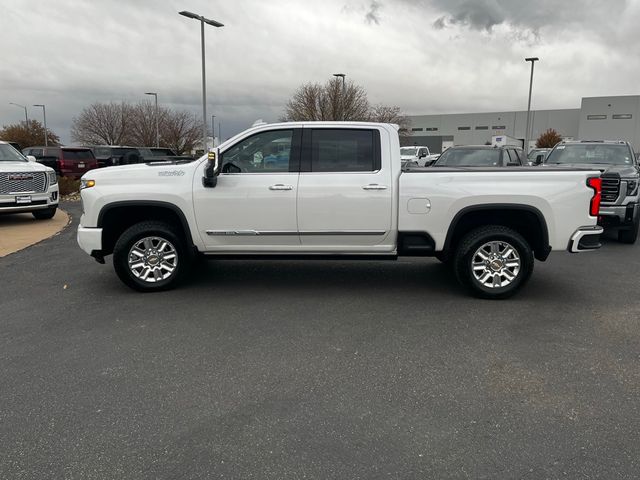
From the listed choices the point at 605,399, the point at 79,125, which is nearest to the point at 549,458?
the point at 605,399

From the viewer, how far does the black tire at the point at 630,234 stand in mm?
9172

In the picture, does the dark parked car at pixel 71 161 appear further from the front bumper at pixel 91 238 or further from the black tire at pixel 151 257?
the black tire at pixel 151 257

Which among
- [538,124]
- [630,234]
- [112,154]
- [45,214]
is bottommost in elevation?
[45,214]

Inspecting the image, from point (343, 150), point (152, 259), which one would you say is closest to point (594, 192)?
point (343, 150)

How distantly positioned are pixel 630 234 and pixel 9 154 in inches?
537

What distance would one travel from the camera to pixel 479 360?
4.12 m

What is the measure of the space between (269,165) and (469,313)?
270 centimetres

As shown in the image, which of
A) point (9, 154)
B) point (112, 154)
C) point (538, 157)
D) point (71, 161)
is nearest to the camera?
point (9, 154)

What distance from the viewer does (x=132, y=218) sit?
6.09 meters

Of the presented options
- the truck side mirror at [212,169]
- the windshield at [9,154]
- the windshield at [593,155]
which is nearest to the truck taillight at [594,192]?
the truck side mirror at [212,169]

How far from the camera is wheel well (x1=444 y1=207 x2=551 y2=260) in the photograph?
554 centimetres

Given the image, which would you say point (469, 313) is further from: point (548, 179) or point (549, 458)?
point (549, 458)

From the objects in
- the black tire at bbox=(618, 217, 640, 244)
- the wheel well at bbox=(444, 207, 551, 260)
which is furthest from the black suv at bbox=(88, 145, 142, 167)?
the wheel well at bbox=(444, 207, 551, 260)

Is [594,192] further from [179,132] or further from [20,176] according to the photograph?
[179,132]
